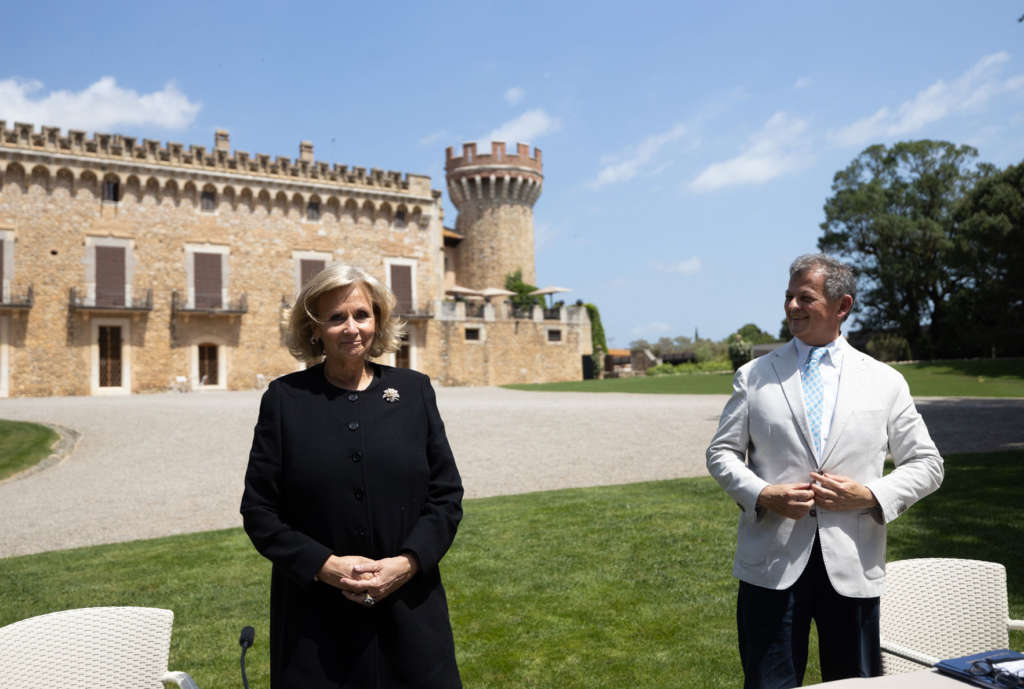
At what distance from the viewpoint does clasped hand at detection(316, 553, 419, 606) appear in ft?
6.91

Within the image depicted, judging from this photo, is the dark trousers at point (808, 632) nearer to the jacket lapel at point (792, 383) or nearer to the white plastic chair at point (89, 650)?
the jacket lapel at point (792, 383)

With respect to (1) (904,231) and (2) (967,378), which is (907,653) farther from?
(1) (904,231)

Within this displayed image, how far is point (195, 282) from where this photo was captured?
30438 mm

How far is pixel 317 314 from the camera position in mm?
2398

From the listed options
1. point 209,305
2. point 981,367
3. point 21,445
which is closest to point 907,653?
point 21,445

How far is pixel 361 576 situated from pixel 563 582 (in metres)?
3.36

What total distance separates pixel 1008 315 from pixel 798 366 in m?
35.0

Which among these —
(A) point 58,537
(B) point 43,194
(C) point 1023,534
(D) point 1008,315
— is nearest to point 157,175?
(B) point 43,194

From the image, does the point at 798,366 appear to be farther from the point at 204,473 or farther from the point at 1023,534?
the point at 204,473

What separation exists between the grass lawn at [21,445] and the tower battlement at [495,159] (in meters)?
29.0

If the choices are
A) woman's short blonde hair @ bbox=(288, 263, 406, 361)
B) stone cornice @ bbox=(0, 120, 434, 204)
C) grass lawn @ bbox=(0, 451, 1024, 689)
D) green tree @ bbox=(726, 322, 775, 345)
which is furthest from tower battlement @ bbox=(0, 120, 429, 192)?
green tree @ bbox=(726, 322, 775, 345)

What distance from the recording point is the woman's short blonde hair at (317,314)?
234cm

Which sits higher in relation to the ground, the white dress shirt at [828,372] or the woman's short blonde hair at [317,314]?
the woman's short blonde hair at [317,314]

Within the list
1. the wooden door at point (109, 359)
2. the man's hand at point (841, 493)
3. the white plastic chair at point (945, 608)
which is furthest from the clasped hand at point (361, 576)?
the wooden door at point (109, 359)
